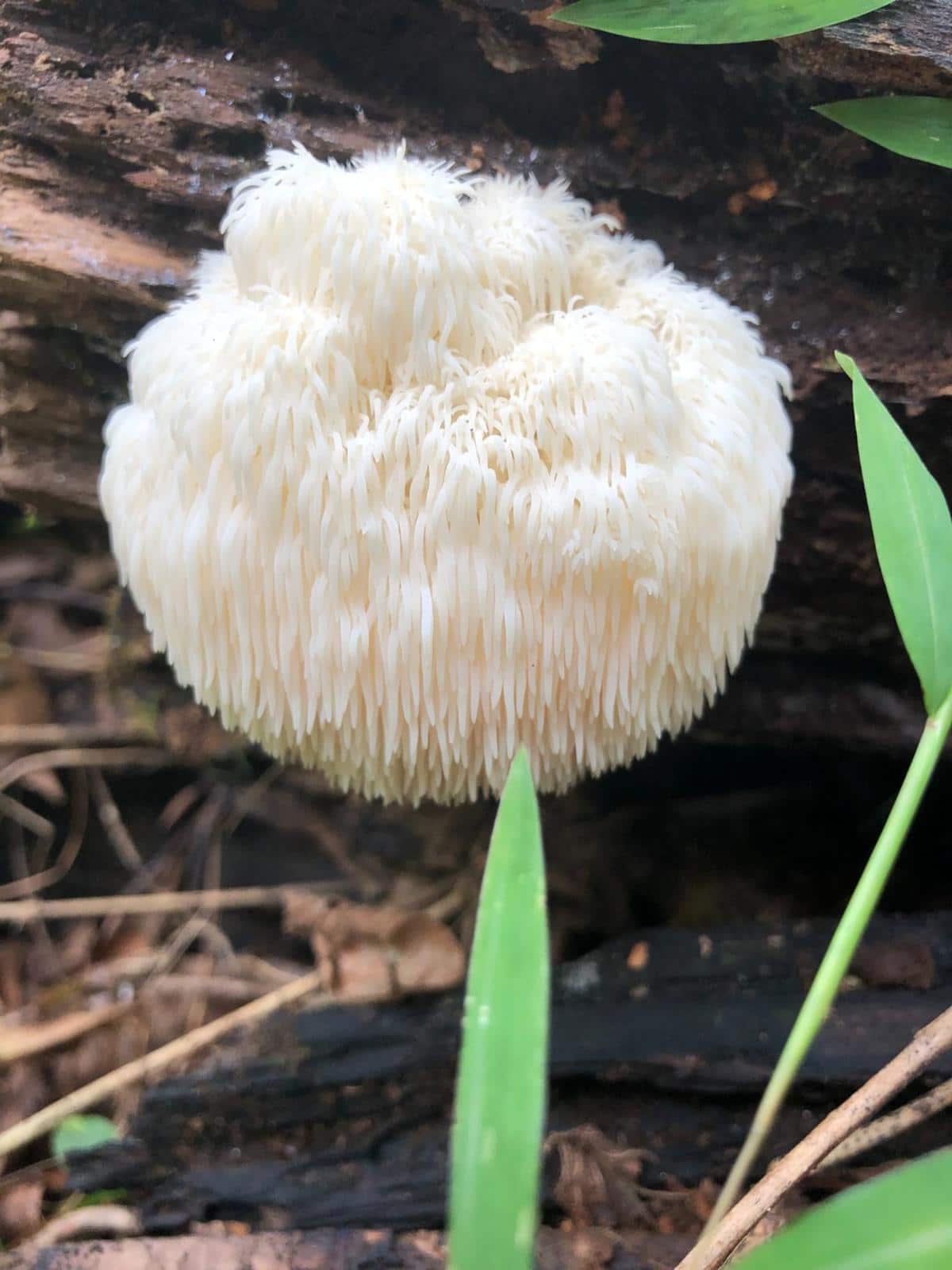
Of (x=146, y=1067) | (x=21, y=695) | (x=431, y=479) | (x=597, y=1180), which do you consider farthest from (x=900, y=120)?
(x=21, y=695)

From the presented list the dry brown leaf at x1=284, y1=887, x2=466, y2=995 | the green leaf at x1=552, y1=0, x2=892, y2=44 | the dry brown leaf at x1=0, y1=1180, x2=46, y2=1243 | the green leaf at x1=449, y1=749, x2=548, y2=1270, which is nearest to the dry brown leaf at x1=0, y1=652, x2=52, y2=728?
the dry brown leaf at x1=284, y1=887, x2=466, y2=995

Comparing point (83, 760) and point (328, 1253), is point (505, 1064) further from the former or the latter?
point (83, 760)

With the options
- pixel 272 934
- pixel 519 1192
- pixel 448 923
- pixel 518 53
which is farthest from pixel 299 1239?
pixel 518 53

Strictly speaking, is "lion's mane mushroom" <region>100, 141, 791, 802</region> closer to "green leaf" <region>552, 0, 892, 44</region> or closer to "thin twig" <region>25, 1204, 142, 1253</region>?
"green leaf" <region>552, 0, 892, 44</region>

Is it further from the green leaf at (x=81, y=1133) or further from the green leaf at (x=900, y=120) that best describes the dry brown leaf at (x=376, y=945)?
the green leaf at (x=900, y=120)

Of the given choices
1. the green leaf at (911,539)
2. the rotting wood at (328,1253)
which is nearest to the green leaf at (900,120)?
the green leaf at (911,539)

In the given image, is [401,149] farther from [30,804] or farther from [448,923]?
Result: [30,804]
